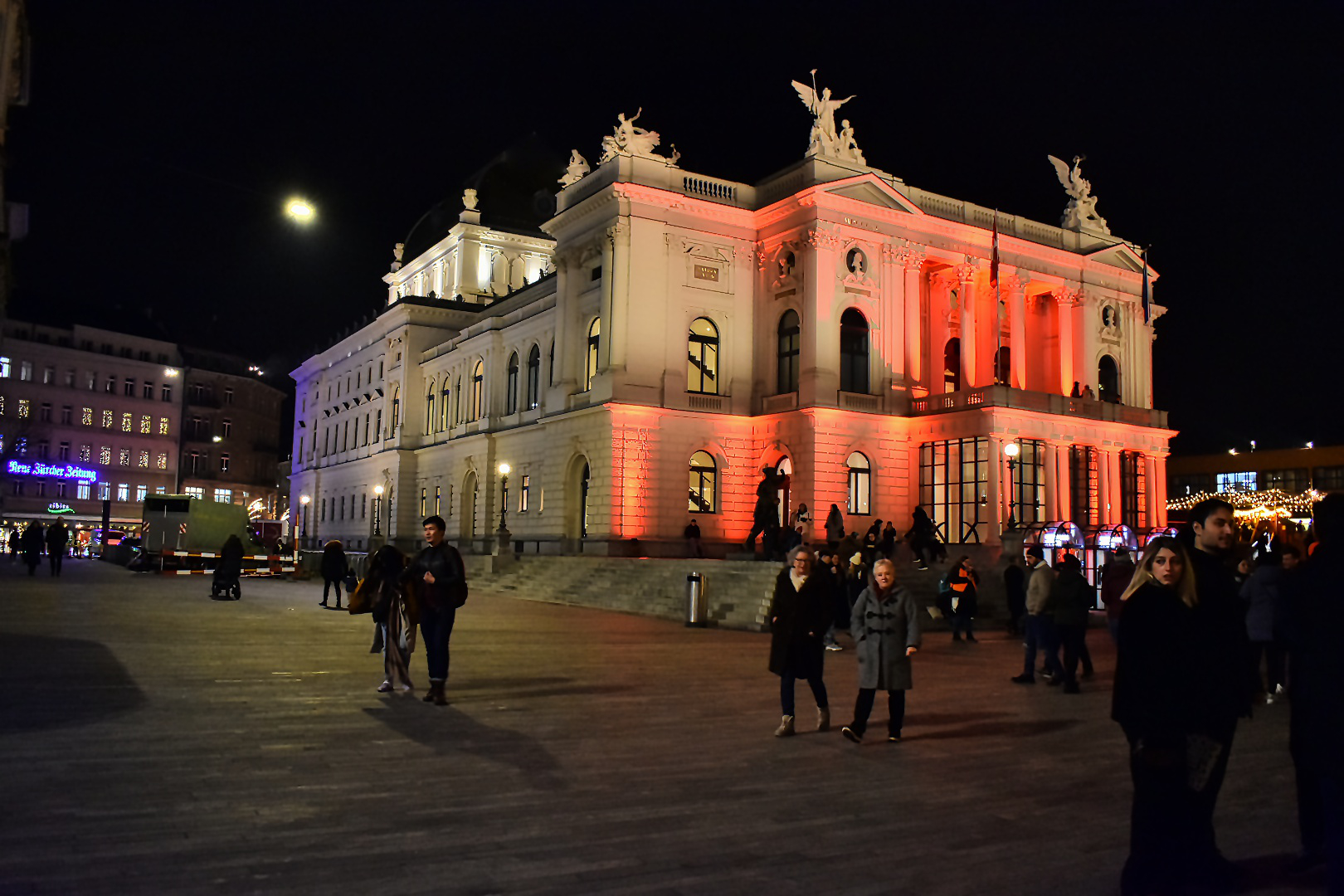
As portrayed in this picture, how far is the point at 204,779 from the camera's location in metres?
7.96

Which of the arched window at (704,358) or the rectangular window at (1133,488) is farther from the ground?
the arched window at (704,358)

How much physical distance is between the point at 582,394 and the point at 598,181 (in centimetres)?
A: 854

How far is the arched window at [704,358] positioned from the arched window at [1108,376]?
19570mm

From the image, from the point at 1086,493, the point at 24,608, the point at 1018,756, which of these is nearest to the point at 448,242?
the point at 1086,493

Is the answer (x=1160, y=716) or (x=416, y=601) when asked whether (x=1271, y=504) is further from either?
(x=1160, y=716)

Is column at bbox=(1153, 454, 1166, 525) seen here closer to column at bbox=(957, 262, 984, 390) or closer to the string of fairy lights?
column at bbox=(957, 262, 984, 390)

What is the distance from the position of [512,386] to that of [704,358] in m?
14.6

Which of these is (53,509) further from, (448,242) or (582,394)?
(582,394)

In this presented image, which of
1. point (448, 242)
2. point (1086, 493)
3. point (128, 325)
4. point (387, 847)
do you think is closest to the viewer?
point (387, 847)

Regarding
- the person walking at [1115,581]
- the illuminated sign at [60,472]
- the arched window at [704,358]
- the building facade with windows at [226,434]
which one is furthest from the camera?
the building facade with windows at [226,434]

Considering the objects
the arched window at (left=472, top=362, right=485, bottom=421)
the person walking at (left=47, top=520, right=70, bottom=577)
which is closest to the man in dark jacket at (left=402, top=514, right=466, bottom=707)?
the person walking at (left=47, top=520, right=70, bottom=577)

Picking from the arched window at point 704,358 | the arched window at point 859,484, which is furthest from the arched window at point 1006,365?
the arched window at point 704,358

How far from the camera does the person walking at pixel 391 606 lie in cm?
1257

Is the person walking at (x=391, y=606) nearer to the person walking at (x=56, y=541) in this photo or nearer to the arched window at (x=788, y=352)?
the person walking at (x=56, y=541)
